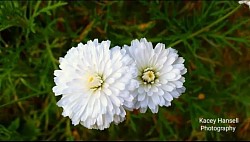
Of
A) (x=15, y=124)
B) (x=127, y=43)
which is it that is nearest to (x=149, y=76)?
(x=127, y=43)

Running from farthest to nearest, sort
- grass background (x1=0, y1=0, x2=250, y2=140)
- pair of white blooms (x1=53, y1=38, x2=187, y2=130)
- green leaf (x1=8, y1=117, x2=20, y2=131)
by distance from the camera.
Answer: green leaf (x1=8, y1=117, x2=20, y2=131) < grass background (x1=0, y1=0, x2=250, y2=140) < pair of white blooms (x1=53, y1=38, x2=187, y2=130)

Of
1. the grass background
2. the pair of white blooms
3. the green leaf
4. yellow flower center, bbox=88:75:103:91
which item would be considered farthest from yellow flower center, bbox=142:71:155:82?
the green leaf

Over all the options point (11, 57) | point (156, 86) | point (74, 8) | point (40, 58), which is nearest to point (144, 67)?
point (156, 86)

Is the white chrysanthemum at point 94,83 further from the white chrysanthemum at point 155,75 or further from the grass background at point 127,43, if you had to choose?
the grass background at point 127,43

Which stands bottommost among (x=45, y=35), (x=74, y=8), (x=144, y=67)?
(x=144, y=67)

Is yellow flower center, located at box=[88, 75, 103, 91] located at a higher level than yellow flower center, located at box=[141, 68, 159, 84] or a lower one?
lower

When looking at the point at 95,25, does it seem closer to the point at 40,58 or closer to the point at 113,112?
the point at 40,58

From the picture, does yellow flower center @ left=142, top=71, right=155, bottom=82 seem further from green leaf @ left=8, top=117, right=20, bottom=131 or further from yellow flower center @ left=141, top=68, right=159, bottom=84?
green leaf @ left=8, top=117, right=20, bottom=131

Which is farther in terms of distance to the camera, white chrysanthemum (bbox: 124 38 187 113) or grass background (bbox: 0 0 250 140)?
grass background (bbox: 0 0 250 140)

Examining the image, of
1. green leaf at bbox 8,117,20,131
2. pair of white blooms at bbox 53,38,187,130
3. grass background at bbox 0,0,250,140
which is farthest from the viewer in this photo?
green leaf at bbox 8,117,20,131
